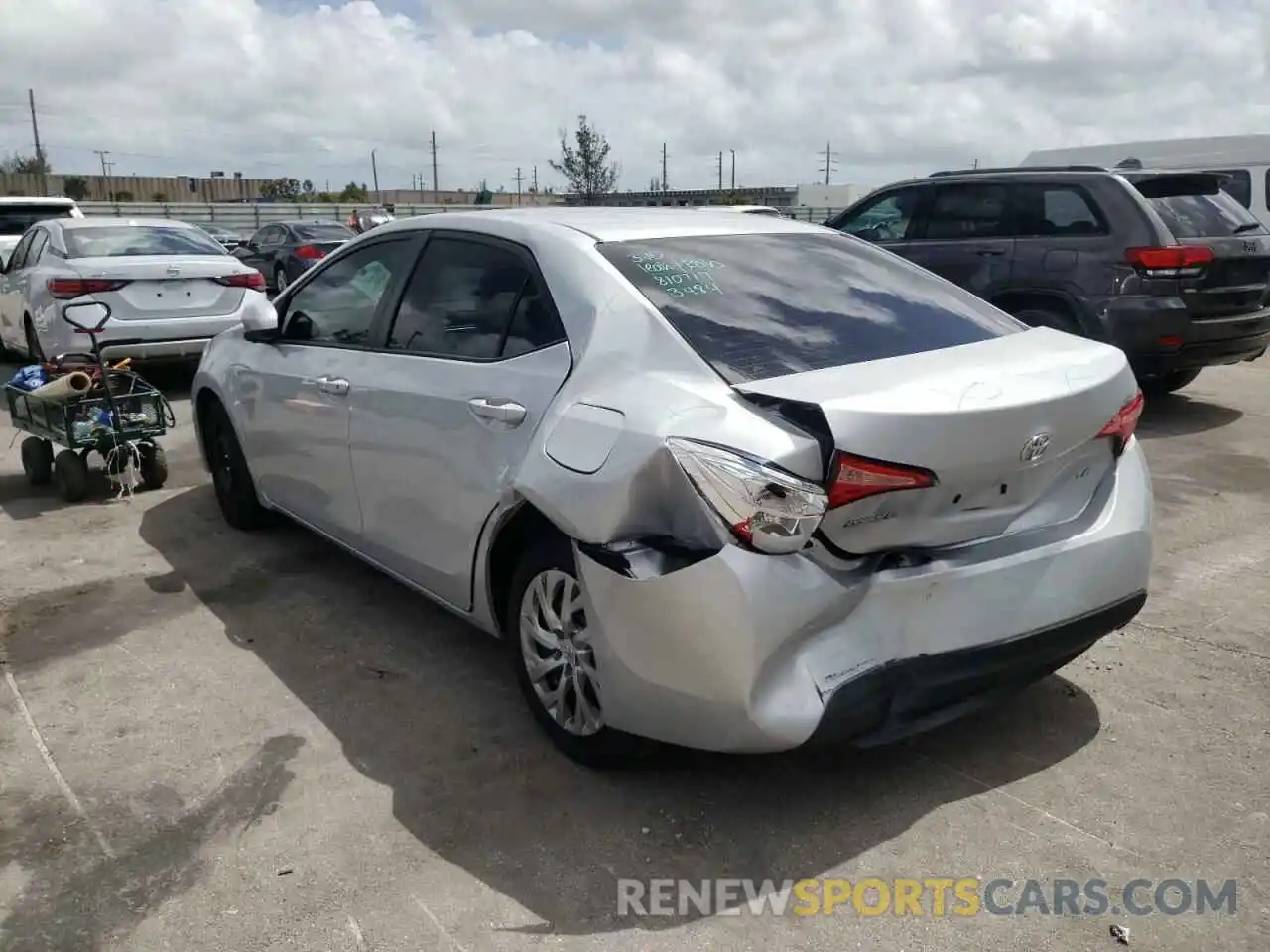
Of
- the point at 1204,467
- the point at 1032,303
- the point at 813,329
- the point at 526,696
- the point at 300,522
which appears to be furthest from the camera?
the point at 1032,303

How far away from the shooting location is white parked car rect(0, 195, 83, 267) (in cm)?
1540

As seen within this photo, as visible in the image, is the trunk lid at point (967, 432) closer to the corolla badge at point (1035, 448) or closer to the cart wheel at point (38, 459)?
→ the corolla badge at point (1035, 448)

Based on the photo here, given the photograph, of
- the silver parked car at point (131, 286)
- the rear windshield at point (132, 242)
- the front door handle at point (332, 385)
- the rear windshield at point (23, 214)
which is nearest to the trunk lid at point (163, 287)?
the silver parked car at point (131, 286)

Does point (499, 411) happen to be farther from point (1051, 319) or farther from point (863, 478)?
point (1051, 319)

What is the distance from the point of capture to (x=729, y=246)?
3.69 m

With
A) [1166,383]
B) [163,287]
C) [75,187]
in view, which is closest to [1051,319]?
[1166,383]

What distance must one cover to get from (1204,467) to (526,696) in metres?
4.93

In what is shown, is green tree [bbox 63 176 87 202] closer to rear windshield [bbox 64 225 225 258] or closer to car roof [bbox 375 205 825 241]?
rear windshield [bbox 64 225 225 258]

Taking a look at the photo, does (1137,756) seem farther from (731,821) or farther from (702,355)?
(702,355)

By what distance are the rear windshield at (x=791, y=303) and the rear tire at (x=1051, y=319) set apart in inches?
A: 167

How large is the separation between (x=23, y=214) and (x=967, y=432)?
16.8 metres

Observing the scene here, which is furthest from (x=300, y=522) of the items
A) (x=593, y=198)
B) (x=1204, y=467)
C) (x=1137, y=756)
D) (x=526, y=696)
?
(x=593, y=198)

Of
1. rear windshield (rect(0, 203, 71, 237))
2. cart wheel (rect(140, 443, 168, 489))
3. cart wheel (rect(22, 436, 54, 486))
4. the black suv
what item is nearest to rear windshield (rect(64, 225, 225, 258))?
cart wheel (rect(22, 436, 54, 486))

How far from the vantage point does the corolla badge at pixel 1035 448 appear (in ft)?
9.38
